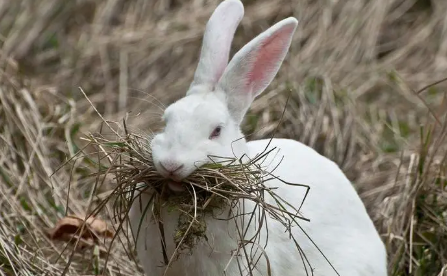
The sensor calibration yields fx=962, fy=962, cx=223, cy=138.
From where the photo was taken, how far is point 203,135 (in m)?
3.86

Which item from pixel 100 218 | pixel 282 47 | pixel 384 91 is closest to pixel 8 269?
pixel 100 218

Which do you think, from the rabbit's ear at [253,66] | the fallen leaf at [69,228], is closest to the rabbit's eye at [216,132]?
the rabbit's ear at [253,66]

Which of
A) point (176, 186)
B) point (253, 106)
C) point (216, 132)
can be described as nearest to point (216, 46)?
point (216, 132)

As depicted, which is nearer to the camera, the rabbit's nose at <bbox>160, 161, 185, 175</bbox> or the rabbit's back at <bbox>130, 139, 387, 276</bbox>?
the rabbit's nose at <bbox>160, 161, 185, 175</bbox>

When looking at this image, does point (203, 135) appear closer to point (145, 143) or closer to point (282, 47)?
point (145, 143)

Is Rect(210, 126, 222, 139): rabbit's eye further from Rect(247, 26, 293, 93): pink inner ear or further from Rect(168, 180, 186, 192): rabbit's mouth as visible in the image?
Rect(247, 26, 293, 93): pink inner ear

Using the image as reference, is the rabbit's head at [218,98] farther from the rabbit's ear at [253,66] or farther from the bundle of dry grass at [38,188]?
the bundle of dry grass at [38,188]

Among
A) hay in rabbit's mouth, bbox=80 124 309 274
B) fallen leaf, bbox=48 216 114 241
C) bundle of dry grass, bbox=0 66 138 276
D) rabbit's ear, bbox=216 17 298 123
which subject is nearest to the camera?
hay in rabbit's mouth, bbox=80 124 309 274

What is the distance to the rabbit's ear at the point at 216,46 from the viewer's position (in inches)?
165

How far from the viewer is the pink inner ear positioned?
427cm

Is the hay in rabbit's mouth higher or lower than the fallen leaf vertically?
higher

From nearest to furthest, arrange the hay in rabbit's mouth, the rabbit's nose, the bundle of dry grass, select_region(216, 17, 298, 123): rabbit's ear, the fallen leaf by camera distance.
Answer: the rabbit's nose < the hay in rabbit's mouth < select_region(216, 17, 298, 123): rabbit's ear < the bundle of dry grass < the fallen leaf

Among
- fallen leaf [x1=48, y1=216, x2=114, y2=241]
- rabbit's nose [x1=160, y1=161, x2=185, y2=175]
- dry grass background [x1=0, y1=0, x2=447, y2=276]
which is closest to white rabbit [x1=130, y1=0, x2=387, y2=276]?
rabbit's nose [x1=160, y1=161, x2=185, y2=175]

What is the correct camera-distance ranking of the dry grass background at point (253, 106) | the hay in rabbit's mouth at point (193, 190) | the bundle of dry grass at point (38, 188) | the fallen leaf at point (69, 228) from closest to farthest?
the hay in rabbit's mouth at point (193, 190), the bundle of dry grass at point (38, 188), the fallen leaf at point (69, 228), the dry grass background at point (253, 106)
